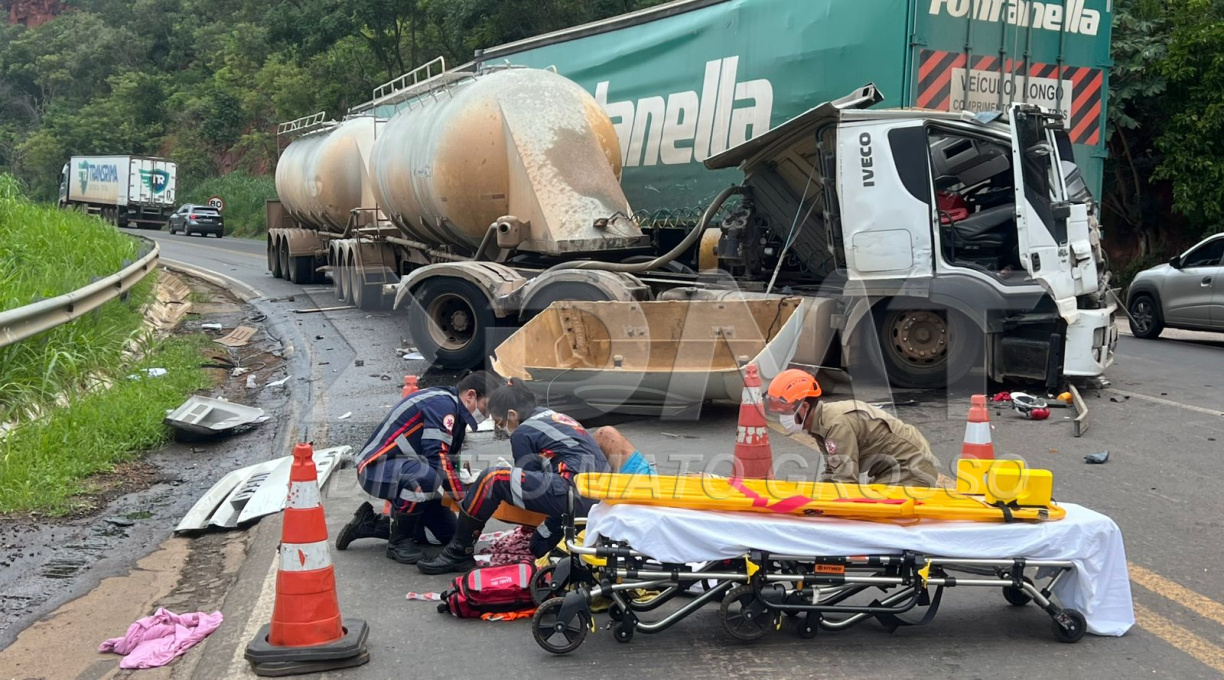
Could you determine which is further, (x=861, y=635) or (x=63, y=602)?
(x=63, y=602)

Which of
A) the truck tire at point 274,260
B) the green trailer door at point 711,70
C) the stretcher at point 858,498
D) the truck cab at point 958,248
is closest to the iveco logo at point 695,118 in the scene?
the green trailer door at point 711,70

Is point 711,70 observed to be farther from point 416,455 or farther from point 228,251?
point 228,251

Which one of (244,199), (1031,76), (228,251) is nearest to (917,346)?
(1031,76)

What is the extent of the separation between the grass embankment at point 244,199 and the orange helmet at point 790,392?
40.7 metres

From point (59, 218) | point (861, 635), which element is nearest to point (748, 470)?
point (861, 635)

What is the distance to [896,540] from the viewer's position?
407 centimetres

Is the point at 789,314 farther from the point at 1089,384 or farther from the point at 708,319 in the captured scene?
the point at 1089,384

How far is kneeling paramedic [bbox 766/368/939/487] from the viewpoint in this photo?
185 inches

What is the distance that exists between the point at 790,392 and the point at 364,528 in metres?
2.29

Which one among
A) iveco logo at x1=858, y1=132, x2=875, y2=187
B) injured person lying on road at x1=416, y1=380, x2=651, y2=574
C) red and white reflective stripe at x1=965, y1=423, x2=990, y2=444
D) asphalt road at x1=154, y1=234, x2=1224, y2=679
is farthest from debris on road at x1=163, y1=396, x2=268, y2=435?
red and white reflective stripe at x1=965, y1=423, x2=990, y2=444

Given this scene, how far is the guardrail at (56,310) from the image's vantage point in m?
7.97

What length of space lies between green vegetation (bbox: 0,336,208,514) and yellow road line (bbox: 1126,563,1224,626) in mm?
5867

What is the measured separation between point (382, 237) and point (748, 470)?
11.4 m

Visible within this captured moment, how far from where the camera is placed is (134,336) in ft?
37.8
